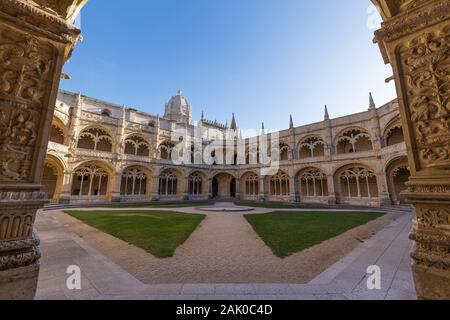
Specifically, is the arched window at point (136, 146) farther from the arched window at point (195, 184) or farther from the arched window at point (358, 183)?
the arched window at point (358, 183)

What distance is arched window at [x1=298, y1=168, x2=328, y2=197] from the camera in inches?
845

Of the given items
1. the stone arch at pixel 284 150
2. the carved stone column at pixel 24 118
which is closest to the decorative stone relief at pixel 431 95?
the carved stone column at pixel 24 118

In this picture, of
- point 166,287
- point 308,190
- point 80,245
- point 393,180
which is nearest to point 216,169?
point 308,190

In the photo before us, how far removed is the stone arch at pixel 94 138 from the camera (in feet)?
64.7

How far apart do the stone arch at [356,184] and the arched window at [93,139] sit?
2621 centimetres

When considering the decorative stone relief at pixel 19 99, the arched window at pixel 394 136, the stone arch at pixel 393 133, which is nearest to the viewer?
the decorative stone relief at pixel 19 99

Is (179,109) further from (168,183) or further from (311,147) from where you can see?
(311,147)

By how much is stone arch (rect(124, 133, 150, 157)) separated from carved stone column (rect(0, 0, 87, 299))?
2141 cm

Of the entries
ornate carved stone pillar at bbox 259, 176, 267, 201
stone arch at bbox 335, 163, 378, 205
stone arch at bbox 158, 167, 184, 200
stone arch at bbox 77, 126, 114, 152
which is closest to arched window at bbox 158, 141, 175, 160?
stone arch at bbox 158, 167, 184, 200

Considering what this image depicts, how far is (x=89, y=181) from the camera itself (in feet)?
67.4

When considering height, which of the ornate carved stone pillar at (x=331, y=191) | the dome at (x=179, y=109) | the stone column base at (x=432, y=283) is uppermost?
the dome at (x=179, y=109)

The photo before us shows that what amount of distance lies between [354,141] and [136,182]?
2582 cm

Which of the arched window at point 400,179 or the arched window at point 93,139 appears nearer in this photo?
the arched window at point 400,179

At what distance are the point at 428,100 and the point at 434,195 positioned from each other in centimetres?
122
